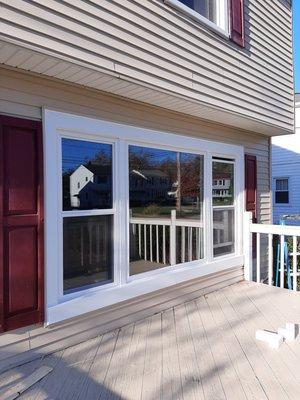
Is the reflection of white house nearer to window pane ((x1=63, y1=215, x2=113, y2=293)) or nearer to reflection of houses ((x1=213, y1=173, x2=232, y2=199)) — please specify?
reflection of houses ((x1=213, y1=173, x2=232, y2=199))

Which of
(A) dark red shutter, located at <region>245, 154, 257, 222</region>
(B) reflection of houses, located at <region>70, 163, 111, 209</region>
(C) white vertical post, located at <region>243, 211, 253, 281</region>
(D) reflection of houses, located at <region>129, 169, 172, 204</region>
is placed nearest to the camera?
(B) reflection of houses, located at <region>70, 163, 111, 209</region>

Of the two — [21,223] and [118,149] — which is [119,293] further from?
[118,149]

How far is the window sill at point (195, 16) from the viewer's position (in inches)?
144

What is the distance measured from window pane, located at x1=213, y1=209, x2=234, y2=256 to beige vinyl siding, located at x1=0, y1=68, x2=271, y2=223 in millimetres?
1096

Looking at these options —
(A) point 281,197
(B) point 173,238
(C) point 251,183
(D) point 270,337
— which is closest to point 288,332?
(D) point 270,337

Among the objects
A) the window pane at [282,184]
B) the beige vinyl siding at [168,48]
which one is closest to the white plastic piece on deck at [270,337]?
the beige vinyl siding at [168,48]

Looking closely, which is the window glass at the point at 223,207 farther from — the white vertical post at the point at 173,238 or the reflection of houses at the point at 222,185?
the white vertical post at the point at 173,238

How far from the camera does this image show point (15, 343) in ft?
9.32

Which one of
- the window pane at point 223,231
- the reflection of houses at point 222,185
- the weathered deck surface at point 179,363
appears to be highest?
the reflection of houses at point 222,185

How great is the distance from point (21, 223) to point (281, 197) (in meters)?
13.3

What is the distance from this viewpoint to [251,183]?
6047 mm

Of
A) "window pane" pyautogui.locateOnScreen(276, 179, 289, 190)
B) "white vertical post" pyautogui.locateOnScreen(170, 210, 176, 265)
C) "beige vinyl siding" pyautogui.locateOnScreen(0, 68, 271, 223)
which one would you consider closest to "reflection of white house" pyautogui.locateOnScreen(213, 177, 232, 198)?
"beige vinyl siding" pyautogui.locateOnScreen(0, 68, 271, 223)

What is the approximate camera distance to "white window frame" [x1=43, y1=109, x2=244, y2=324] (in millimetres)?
3082

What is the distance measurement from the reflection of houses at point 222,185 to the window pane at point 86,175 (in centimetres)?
209
